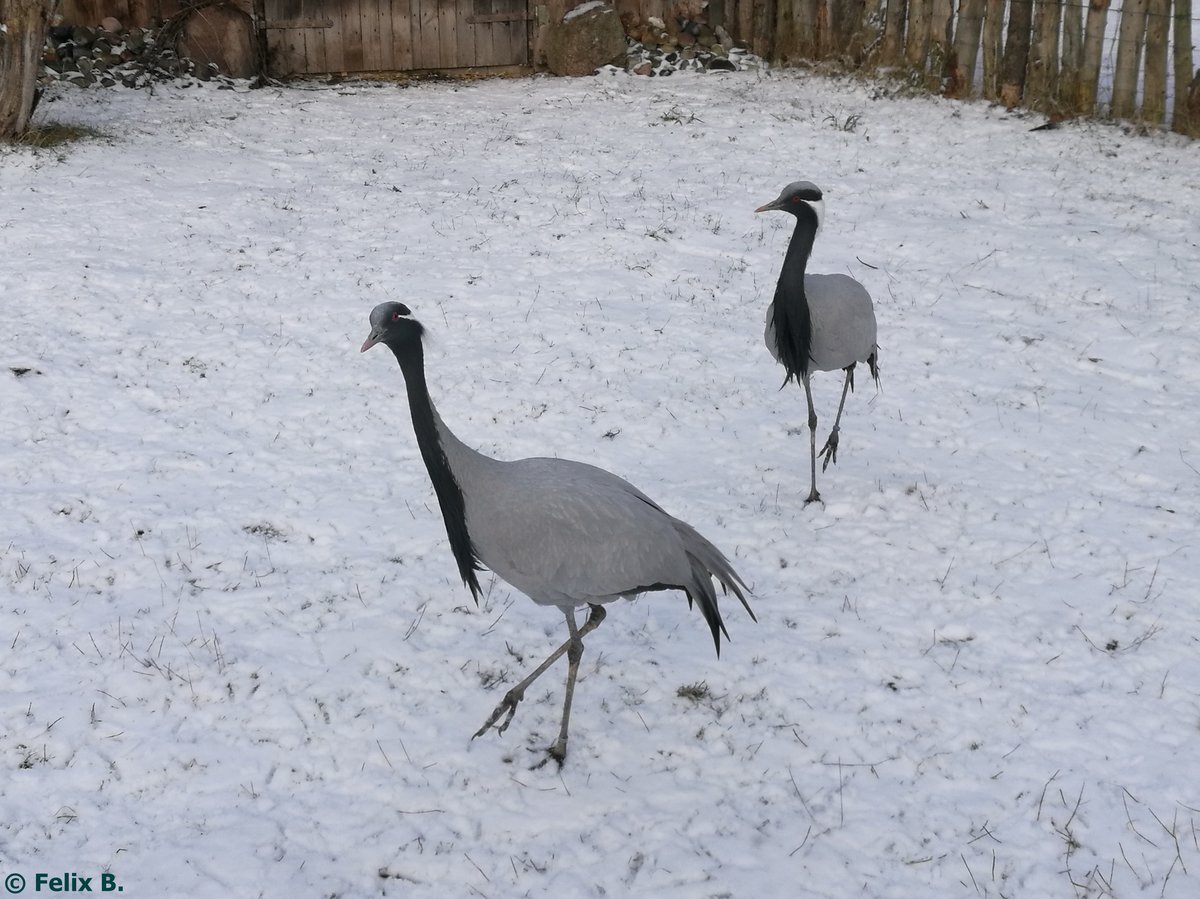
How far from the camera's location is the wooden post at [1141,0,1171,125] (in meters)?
11.2

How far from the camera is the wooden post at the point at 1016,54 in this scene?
11.9 metres

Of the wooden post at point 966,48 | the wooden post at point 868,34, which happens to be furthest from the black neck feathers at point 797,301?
the wooden post at point 868,34

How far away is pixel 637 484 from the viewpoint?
6277mm

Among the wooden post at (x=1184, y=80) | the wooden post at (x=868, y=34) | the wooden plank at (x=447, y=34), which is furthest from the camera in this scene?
the wooden plank at (x=447, y=34)

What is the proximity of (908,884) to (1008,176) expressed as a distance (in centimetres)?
909

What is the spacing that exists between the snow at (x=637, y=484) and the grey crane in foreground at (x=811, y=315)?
0.74 metres

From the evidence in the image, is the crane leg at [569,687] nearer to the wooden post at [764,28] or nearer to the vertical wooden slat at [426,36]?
the wooden post at [764,28]

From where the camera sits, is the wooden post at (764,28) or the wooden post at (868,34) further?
the wooden post at (764,28)

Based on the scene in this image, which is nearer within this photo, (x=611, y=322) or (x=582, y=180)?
(x=611, y=322)

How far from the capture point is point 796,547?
228 inches

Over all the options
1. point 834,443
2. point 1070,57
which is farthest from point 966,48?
point 834,443

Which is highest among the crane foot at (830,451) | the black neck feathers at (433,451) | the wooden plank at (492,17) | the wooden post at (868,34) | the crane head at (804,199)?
the wooden plank at (492,17)

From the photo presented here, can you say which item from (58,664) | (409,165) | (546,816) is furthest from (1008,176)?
(58,664)

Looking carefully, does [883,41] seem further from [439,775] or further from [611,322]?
[439,775]
